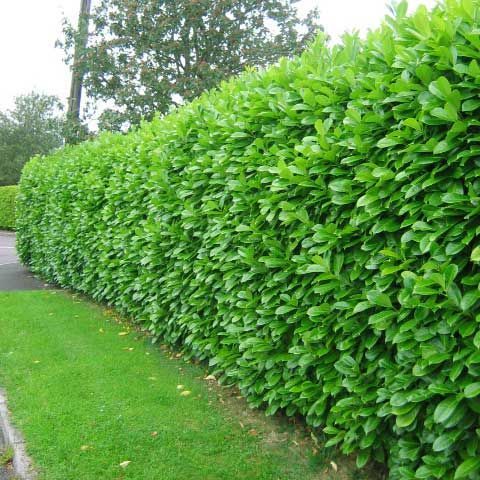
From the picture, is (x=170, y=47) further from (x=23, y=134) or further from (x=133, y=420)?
(x=23, y=134)

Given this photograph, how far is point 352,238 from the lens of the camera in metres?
3.21

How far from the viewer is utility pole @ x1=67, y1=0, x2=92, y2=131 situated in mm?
17812

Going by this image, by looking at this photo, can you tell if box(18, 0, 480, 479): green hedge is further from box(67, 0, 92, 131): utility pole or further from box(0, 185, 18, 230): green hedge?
box(0, 185, 18, 230): green hedge

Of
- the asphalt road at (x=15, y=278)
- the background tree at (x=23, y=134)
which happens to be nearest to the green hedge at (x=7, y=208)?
the background tree at (x=23, y=134)

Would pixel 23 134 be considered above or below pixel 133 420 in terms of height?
above

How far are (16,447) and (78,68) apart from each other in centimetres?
1852

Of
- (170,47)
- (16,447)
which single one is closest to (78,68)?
(170,47)

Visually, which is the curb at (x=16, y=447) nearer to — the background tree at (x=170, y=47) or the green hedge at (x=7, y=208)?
the background tree at (x=170, y=47)

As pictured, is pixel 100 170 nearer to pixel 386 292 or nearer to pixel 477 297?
pixel 386 292

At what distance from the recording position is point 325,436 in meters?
3.78

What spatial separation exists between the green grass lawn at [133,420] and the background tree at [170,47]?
1516 cm

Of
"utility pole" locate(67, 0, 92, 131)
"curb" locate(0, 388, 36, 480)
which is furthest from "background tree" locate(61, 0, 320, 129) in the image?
"curb" locate(0, 388, 36, 480)

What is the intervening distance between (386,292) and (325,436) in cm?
140

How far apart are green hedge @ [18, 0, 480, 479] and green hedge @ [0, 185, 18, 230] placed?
95.1 feet
